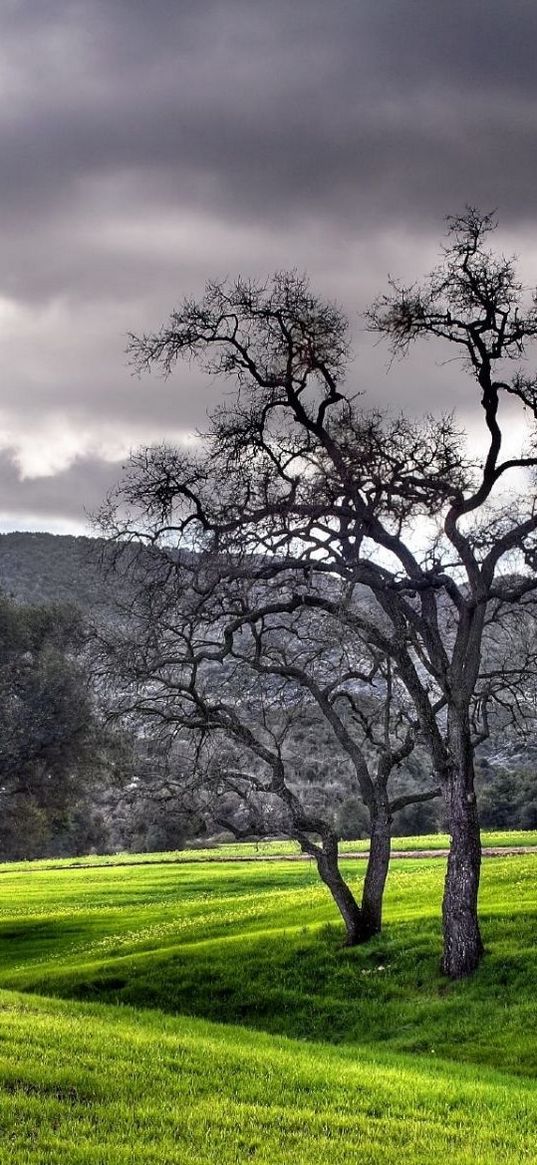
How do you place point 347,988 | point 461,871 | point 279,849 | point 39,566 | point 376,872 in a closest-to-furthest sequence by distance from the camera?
1. point 461,871
2. point 347,988
3. point 376,872
4. point 279,849
5. point 39,566

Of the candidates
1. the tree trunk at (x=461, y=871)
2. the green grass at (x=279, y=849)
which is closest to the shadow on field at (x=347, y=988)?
the tree trunk at (x=461, y=871)

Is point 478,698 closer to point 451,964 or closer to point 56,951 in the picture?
point 451,964

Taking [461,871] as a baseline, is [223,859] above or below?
below

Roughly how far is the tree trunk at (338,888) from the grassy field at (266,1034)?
1.97ft

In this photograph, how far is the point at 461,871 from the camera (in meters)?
20.4

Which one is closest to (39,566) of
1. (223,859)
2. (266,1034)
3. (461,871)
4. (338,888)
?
(223,859)

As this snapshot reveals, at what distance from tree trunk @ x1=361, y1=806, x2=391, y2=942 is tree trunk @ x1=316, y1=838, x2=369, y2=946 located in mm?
178

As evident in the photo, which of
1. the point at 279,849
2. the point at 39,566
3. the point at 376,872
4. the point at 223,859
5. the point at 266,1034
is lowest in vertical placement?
the point at 266,1034

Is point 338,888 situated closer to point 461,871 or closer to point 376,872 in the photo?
point 376,872

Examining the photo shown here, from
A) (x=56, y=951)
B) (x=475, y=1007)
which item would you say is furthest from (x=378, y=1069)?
(x=56, y=951)

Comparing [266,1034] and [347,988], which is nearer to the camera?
[266,1034]

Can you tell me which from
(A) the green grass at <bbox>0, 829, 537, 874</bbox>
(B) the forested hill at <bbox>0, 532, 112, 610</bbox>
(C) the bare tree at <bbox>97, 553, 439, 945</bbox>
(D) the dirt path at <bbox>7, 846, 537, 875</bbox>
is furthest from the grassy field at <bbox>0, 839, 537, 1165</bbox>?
(B) the forested hill at <bbox>0, 532, 112, 610</bbox>

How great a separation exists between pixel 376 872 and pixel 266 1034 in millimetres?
6624

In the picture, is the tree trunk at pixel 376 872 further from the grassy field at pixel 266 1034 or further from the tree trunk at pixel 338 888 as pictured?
the grassy field at pixel 266 1034
